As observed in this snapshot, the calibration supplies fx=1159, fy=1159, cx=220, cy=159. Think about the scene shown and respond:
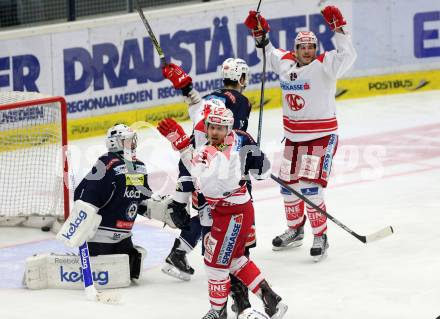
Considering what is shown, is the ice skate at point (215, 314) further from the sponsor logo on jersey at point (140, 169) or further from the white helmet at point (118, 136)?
the white helmet at point (118, 136)

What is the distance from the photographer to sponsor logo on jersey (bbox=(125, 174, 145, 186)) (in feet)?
26.2

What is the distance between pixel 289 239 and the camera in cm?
913

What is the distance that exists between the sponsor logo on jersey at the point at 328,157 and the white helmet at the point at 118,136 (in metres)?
1.60

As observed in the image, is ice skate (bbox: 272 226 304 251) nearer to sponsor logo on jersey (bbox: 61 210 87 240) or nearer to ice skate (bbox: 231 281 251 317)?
ice skate (bbox: 231 281 251 317)

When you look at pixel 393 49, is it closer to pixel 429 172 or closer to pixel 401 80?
pixel 401 80

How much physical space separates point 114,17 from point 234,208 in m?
6.38

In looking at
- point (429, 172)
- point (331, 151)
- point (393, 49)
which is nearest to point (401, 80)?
point (393, 49)

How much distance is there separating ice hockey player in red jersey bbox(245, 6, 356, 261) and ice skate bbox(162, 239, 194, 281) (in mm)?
1044

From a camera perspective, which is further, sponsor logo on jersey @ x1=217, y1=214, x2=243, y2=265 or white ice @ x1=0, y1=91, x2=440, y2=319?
white ice @ x1=0, y1=91, x2=440, y2=319

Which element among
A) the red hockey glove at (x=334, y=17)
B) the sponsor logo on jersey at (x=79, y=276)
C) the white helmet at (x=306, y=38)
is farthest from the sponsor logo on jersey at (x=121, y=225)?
the red hockey glove at (x=334, y=17)

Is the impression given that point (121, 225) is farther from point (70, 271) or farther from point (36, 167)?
point (36, 167)

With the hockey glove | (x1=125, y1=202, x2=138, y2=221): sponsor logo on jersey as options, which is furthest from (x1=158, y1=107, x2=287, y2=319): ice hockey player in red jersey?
(x1=125, y1=202, x2=138, y2=221): sponsor logo on jersey

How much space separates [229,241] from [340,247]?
228 cm

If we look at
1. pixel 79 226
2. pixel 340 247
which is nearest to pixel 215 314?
pixel 79 226
